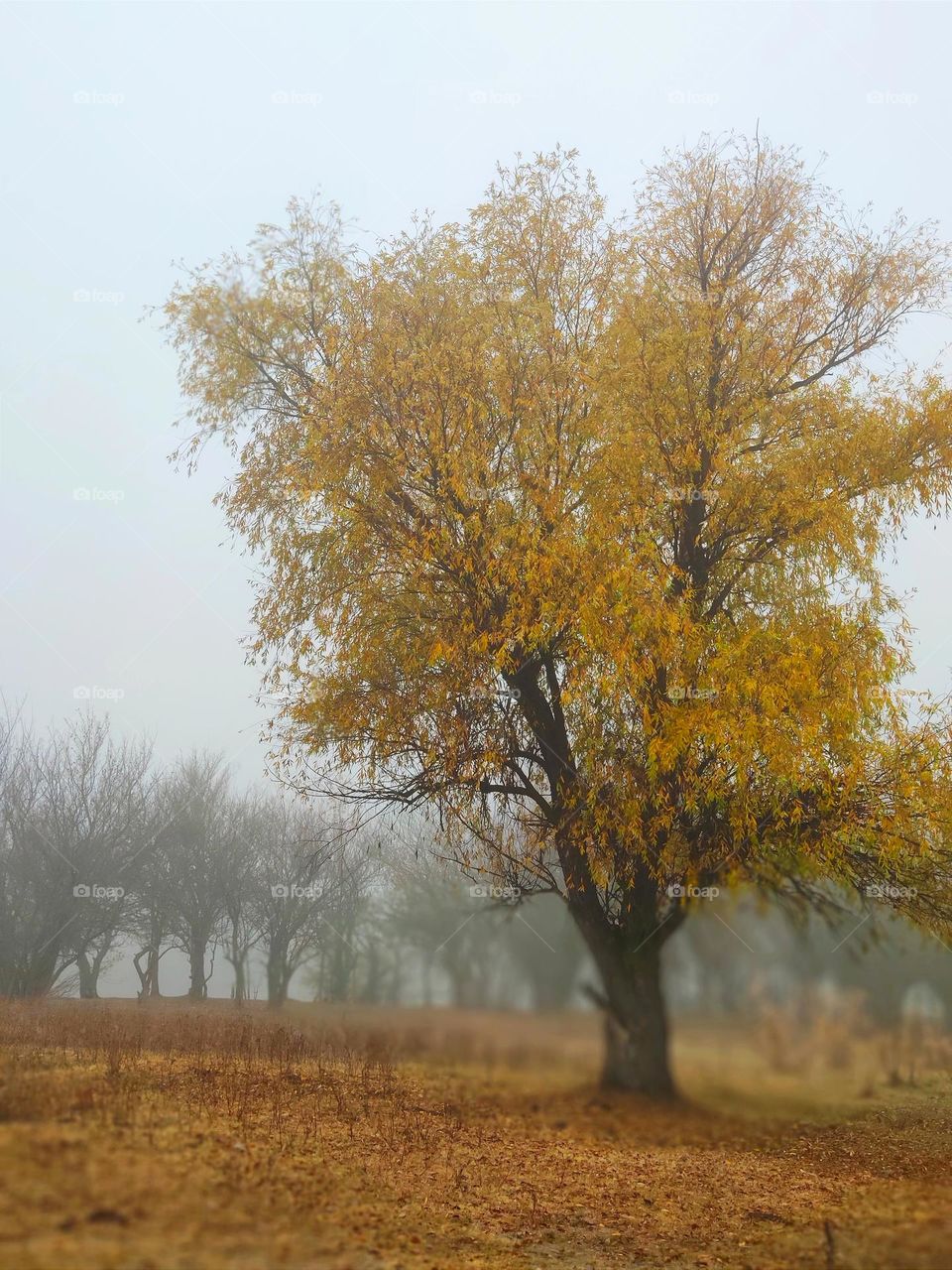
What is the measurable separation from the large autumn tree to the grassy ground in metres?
1.16

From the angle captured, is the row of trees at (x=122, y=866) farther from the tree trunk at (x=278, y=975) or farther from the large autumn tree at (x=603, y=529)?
the large autumn tree at (x=603, y=529)

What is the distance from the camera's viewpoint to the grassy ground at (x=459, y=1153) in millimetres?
6328

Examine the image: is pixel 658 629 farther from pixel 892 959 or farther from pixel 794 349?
pixel 892 959

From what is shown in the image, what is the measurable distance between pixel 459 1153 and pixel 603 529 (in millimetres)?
7774

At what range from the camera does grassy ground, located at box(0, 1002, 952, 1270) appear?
6.33 m

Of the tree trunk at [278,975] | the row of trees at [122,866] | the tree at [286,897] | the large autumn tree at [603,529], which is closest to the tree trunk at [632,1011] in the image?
the large autumn tree at [603,529]

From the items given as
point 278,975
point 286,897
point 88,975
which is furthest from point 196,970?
point 278,975

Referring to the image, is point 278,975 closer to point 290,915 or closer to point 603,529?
point 290,915

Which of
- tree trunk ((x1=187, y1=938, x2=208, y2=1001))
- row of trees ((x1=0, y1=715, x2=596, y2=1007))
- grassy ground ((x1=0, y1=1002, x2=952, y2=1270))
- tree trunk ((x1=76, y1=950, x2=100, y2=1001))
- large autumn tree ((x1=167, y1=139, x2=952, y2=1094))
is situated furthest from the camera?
tree trunk ((x1=76, y1=950, x2=100, y2=1001))

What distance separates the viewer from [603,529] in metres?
12.2

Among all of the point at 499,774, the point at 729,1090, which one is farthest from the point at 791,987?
the point at 499,774

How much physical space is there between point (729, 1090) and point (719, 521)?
7471mm

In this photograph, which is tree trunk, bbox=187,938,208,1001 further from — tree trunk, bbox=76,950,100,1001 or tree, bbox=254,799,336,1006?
tree trunk, bbox=76,950,100,1001

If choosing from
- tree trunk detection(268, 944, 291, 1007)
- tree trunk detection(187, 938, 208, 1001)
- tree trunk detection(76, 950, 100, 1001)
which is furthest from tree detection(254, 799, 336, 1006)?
tree trunk detection(76, 950, 100, 1001)
